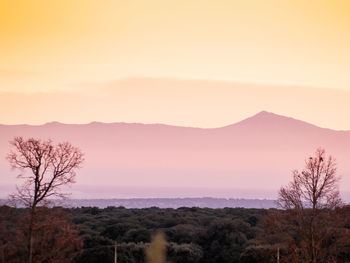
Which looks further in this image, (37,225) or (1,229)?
(1,229)

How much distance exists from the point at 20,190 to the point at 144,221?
45269 mm

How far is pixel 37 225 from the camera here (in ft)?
98.4

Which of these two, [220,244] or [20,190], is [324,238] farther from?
[220,244]

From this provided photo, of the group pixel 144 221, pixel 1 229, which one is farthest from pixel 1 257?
pixel 144 221

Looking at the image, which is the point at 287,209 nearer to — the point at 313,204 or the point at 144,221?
the point at 313,204

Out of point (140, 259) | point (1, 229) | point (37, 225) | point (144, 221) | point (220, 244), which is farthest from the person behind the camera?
point (144, 221)

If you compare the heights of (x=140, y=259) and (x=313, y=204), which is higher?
(x=313, y=204)

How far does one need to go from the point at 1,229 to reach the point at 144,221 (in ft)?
Result: 141

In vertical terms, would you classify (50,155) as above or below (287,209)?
above

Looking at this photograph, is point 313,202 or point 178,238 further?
point 178,238

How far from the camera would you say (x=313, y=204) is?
30.9m

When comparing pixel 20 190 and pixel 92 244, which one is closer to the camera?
pixel 20 190

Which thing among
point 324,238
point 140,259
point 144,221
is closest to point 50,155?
point 324,238

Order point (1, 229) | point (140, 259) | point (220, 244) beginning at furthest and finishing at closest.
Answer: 1. point (220, 244)
2. point (140, 259)
3. point (1, 229)
